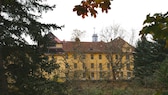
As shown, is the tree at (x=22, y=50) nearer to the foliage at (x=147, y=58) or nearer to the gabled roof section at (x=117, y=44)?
the foliage at (x=147, y=58)

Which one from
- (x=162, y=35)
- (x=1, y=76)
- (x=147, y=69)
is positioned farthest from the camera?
(x=147, y=69)

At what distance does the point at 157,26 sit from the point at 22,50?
40.0ft

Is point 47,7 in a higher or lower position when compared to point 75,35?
lower

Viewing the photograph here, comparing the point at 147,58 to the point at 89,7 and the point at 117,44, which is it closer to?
the point at 117,44

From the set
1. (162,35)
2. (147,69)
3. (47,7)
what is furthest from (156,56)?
(162,35)

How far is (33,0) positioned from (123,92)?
1387 centimetres

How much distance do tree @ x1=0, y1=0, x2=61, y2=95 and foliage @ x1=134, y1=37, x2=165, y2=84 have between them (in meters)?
22.3

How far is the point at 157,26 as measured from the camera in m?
1.91

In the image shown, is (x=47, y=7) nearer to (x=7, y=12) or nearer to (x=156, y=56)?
(x=7, y=12)

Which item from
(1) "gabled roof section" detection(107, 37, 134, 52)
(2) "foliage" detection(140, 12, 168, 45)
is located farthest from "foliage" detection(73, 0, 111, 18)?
(1) "gabled roof section" detection(107, 37, 134, 52)

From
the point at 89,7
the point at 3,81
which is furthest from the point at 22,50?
the point at 89,7

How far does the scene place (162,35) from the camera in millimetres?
1939

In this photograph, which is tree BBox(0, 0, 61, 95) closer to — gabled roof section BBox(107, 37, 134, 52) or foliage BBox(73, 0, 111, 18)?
foliage BBox(73, 0, 111, 18)

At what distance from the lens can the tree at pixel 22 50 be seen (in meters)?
13.3
